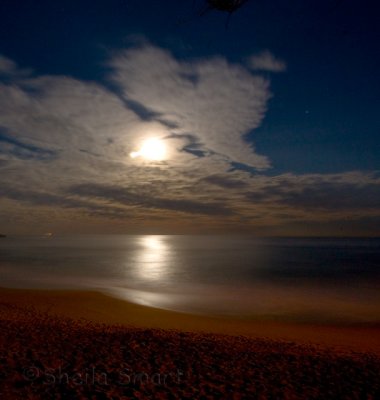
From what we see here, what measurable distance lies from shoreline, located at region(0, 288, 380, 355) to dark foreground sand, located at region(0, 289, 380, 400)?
0.57 ft

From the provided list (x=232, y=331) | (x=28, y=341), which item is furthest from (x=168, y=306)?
(x=28, y=341)

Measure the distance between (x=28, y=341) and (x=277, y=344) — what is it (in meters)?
10.00

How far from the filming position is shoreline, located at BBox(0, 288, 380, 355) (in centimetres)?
1443

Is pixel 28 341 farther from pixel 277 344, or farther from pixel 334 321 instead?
pixel 334 321

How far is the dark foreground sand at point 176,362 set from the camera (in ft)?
25.8

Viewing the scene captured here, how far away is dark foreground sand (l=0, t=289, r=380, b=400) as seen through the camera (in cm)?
786

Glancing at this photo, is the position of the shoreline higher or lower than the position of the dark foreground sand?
higher

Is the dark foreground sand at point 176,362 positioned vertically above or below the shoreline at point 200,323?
below

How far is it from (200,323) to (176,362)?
7.97 m

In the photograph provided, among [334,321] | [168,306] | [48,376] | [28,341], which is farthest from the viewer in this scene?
[168,306]

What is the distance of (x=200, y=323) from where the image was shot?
57.2 ft

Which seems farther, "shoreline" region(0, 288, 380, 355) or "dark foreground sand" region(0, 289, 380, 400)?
"shoreline" region(0, 288, 380, 355)

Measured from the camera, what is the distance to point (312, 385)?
8406 mm

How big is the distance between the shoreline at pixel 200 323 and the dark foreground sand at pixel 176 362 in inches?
6.8
